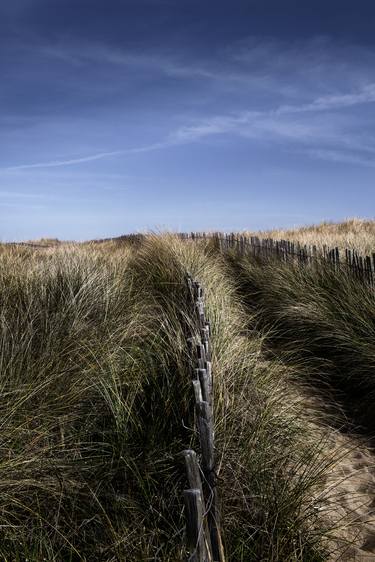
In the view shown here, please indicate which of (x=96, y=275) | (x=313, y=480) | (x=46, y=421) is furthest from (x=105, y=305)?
(x=313, y=480)

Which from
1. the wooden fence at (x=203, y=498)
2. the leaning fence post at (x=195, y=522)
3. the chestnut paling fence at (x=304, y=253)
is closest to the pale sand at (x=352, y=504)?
the wooden fence at (x=203, y=498)

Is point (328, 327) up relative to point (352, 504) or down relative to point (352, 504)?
up

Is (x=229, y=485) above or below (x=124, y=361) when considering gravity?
below

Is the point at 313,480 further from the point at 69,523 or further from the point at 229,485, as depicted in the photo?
the point at 69,523

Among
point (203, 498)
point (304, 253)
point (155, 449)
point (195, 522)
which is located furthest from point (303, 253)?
point (195, 522)

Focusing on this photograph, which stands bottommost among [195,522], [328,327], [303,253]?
[328,327]

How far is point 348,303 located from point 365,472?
2962 mm

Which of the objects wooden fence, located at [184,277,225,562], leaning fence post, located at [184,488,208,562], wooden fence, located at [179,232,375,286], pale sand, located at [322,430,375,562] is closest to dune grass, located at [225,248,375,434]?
wooden fence, located at [179,232,375,286]

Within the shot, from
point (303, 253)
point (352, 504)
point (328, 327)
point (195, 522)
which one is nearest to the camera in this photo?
point (195, 522)

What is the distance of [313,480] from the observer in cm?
249

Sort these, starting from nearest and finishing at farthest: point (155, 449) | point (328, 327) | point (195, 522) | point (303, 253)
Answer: point (195, 522) < point (155, 449) < point (328, 327) < point (303, 253)

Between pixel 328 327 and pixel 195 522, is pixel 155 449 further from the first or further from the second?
pixel 328 327

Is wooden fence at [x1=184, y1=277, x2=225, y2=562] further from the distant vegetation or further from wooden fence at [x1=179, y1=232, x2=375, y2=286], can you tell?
wooden fence at [x1=179, y1=232, x2=375, y2=286]

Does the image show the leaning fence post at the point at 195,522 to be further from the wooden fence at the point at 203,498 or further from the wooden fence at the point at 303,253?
the wooden fence at the point at 303,253
